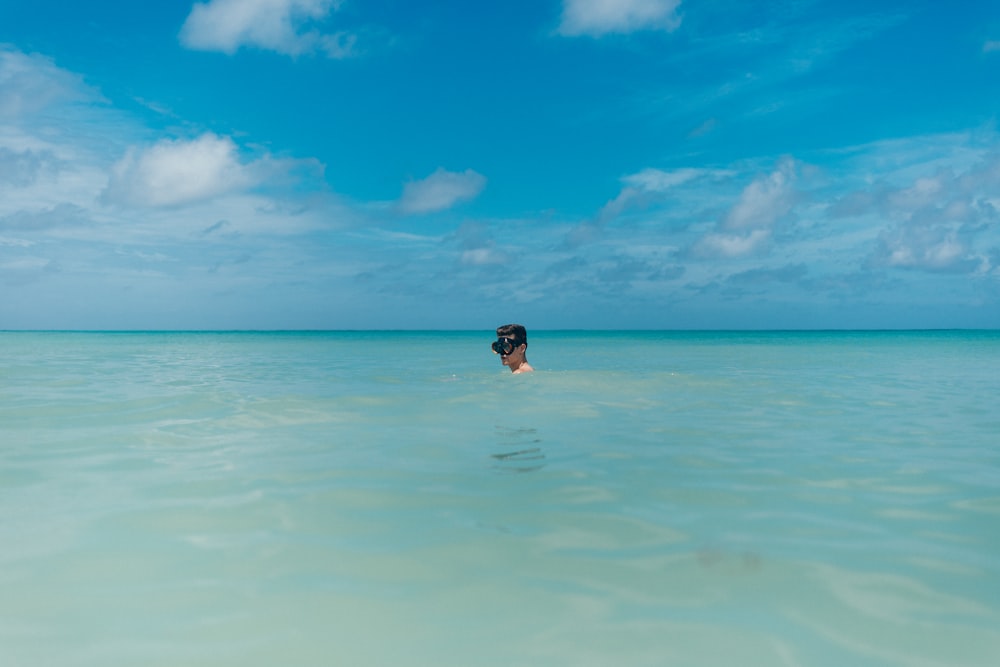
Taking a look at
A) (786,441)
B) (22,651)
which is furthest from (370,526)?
(786,441)

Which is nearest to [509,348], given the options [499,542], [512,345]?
[512,345]

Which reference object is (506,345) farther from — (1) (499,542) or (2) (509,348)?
(1) (499,542)

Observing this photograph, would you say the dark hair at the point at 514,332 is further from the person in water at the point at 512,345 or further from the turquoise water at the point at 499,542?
the turquoise water at the point at 499,542

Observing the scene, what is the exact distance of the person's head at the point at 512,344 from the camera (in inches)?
705

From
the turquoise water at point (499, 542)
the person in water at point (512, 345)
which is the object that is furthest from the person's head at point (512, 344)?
the turquoise water at point (499, 542)

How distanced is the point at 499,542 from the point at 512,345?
13.1 m

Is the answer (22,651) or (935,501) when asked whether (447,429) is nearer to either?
(935,501)

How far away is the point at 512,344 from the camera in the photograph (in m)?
18.4

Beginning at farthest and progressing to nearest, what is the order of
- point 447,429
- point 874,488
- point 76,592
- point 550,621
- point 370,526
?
1. point 447,429
2. point 874,488
3. point 370,526
4. point 76,592
5. point 550,621

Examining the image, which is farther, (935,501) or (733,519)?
(935,501)

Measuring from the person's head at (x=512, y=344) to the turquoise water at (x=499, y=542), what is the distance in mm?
6447

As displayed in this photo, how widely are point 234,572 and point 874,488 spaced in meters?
5.92

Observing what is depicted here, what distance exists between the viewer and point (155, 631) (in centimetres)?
393

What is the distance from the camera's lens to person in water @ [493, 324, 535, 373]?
17.9 metres
